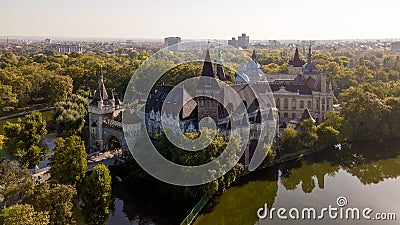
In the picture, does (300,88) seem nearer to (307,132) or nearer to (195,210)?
(307,132)

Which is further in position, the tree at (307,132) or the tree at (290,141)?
the tree at (307,132)

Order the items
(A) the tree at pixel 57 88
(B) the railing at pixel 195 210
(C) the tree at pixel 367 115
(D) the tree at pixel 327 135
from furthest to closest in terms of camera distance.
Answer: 1. (A) the tree at pixel 57 88
2. (C) the tree at pixel 367 115
3. (D) the tree at pixel 327 135
4. (B) the railing at pixel 195 210

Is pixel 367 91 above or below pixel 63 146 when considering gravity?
above

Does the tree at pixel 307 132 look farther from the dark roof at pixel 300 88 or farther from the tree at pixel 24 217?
the tree at pixel 24 217

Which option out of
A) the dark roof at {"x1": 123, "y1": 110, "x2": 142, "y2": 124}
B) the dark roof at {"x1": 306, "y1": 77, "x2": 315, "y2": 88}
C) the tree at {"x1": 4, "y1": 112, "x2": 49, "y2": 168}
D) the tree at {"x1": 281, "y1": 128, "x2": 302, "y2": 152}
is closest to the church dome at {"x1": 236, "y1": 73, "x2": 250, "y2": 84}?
the dark roof at {"x1": 306, "y1": 77, "x2": 315, "y2": 88}

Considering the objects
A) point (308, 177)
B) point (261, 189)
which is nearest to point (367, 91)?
point (308, 177)

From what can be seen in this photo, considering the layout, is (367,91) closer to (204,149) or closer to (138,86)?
(204,149)

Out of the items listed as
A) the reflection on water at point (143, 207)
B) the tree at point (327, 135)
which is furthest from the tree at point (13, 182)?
the tree at point (327, 135)
